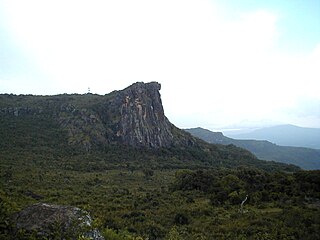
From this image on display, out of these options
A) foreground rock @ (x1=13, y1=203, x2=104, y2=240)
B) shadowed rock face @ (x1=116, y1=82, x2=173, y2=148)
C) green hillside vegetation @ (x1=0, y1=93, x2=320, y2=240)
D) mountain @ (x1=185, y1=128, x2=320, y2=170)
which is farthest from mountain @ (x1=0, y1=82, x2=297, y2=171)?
mountain @ (x1=185, y1=128, x2=320, y2=170)

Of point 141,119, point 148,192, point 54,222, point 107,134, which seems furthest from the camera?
point 141,119

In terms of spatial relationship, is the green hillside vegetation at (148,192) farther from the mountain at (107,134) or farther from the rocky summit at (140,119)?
the rocky summit at (140,119)

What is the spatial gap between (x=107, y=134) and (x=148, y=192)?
58.9 meters

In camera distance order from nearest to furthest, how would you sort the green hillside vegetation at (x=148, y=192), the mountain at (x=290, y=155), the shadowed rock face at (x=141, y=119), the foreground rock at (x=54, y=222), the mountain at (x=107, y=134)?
the foreground rock at (x=54, y=222)
the green hillside vegetation at (x=148, y=192)
the mountain at (x=107, y=134)
the shadowed rock face at (x=141, y=119)
the mountain at (x=290, y=155)

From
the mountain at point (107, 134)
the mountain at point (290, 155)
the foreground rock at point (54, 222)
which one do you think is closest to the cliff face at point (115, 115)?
the mountain at point (107, 134)

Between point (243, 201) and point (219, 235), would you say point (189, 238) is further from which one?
point (243, 201)

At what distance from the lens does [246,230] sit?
20250 millimetres

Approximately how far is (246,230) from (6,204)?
14.8 m

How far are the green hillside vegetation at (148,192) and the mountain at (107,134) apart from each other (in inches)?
22.1

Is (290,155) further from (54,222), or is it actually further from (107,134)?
(54,222)

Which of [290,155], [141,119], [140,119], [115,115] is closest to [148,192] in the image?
[140,119]

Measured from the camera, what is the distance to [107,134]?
98.5 meters

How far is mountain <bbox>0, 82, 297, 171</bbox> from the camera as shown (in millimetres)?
77688

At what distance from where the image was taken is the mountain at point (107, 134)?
77688 mm
